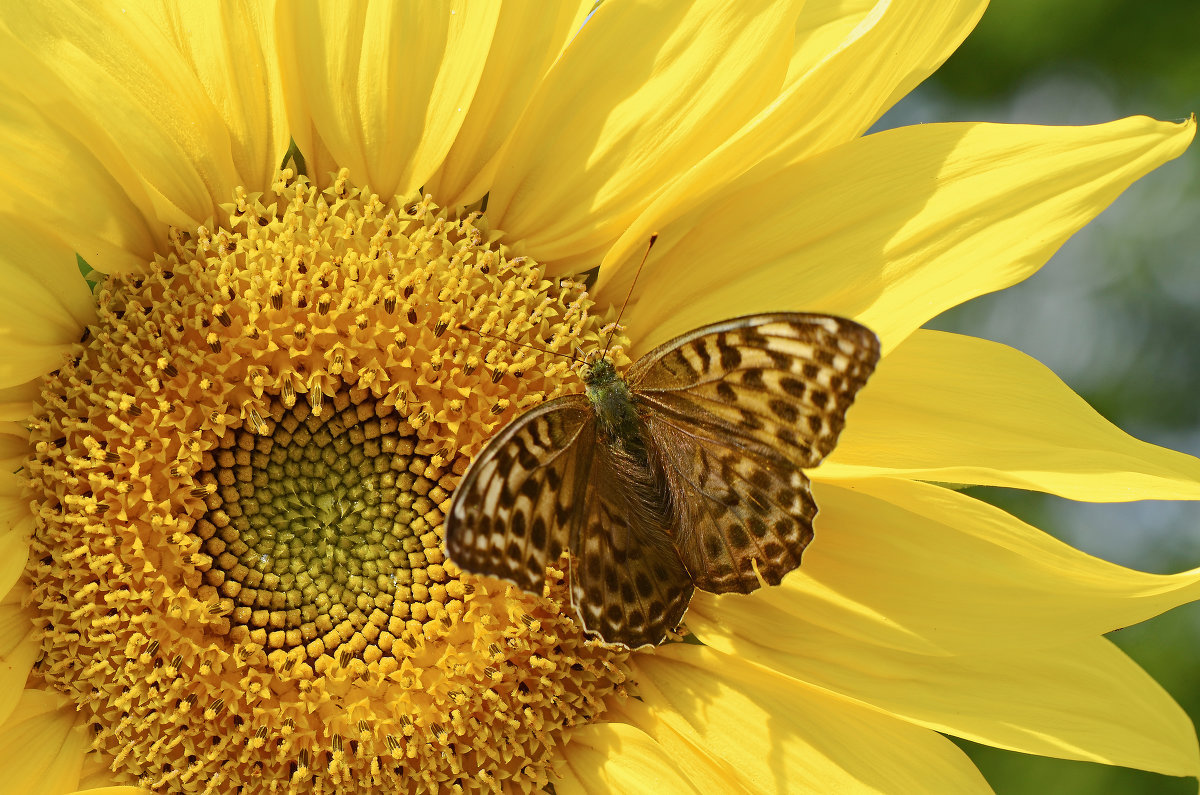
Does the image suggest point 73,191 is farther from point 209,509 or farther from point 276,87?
point 209,509

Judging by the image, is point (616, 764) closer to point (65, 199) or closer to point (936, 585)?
point (936, 585)

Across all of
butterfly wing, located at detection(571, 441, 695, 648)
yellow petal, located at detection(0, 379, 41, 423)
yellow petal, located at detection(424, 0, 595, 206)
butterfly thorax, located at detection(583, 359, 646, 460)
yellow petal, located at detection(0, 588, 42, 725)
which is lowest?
yellow petal, located at detection(0, 588, 42, 725)

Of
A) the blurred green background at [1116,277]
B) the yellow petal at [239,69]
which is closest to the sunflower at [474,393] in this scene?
the yellow petal at [239,69]

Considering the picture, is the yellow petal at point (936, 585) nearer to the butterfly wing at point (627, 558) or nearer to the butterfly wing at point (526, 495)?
the butterfly wing at point (627, 558)

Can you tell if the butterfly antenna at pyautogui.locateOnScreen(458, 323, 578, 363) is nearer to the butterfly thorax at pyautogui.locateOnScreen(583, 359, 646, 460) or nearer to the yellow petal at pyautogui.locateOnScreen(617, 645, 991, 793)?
the butterfly thorax at pyautogui.locateOnScreen(583, 359, 646, 460)

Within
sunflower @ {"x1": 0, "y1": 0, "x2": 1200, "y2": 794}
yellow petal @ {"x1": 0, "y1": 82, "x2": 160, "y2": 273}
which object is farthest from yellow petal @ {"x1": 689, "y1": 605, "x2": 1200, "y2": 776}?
yellow petal @ {"x1": 0, "y1": 82, "x2": 160, "y2": 273}

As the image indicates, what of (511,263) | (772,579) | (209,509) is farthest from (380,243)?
(772,579)
